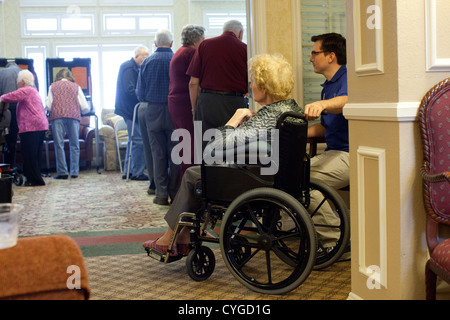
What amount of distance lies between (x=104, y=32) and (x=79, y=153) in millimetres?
3014

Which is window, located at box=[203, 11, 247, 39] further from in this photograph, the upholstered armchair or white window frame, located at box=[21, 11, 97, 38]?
the upholstered armchair

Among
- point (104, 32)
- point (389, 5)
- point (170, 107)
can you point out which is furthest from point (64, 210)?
point (104, 32)

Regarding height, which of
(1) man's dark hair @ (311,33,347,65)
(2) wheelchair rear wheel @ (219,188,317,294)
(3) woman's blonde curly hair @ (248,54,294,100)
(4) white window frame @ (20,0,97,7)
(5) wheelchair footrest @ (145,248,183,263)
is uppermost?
(4) white window frame @ (20,0,97,7)

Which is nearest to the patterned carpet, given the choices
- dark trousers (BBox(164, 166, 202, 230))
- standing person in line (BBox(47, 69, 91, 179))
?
dark trousers (BBox(164, 166, 202, 230))

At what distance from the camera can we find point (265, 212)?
104 inches

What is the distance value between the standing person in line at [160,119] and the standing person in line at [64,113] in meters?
2.43

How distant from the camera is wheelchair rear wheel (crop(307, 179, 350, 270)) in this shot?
288 centimetres

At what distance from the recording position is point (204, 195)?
2.76m

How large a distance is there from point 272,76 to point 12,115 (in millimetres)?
5302

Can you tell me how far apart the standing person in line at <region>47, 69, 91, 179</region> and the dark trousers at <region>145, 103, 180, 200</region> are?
2.48 meters

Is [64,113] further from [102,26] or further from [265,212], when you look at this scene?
[265,212]

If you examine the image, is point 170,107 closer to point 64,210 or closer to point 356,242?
point 64,210

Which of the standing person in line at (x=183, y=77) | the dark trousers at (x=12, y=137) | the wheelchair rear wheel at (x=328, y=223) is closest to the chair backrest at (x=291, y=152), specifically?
the wheelchair rear wheel at (x=328, y=223)
